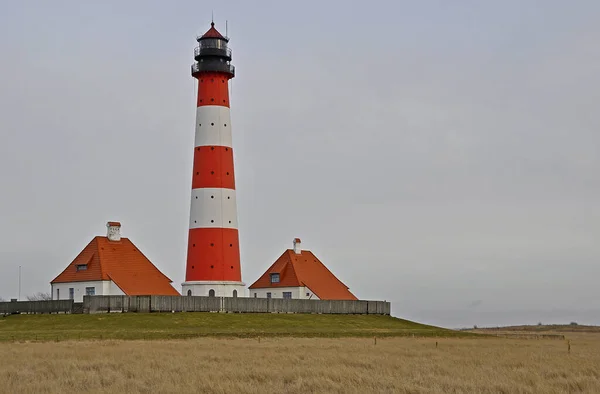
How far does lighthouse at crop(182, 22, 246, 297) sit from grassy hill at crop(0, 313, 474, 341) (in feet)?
13.3

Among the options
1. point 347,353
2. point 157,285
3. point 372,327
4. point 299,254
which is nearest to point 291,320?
point 372,327

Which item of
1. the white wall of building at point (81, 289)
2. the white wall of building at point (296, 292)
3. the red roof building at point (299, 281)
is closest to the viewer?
the white wall of building at point (81, 289)

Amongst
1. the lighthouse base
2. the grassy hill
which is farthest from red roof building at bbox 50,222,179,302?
the grassy hill

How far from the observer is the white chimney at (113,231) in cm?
7312

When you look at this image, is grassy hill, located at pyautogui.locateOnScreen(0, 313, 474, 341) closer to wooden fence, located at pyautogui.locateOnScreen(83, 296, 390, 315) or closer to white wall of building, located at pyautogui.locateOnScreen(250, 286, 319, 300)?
wooden fence, located at pyautogui.locateOnScreen(83, 296, 390, 315)

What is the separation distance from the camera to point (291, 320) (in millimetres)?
64750

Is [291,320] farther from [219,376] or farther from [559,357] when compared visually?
[219,376]

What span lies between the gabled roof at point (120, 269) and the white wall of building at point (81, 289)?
0.30m

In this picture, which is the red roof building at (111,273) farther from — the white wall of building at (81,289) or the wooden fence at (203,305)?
the wooden fence at (203,305)

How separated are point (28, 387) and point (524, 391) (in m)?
12.1

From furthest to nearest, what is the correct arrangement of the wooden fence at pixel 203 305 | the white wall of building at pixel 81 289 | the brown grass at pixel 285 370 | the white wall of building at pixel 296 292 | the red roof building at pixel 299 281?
1. the red roof building at pixel 299 281
2. the white wall of building at pixel 296 292
3. the white wall of building at pixel 81 289
4. the wooden fence at pixel 203 305
5. the brown grass at pixel 285 370

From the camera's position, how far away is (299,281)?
78.8 m

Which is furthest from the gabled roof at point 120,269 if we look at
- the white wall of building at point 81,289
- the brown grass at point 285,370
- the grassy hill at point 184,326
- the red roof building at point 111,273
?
the brown grass at point 285,370

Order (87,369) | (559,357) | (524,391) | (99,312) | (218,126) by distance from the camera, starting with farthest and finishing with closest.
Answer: (218,126) < (99,312) < (559,357) < (87,369) < (524,391)
